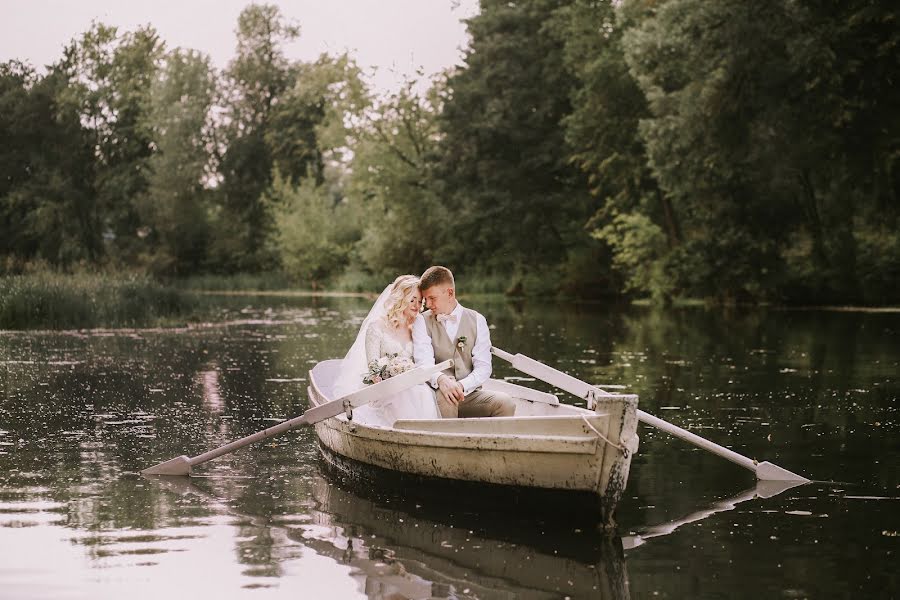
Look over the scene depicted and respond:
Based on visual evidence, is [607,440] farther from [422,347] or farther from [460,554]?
[422,347]

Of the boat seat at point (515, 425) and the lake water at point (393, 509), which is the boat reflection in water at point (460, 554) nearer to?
the lake water at point (393, 509)

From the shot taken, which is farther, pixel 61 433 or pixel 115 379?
pixel 115 379

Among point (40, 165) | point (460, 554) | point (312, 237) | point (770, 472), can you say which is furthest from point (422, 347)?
point (40, 165)

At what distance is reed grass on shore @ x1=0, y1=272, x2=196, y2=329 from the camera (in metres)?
24.7

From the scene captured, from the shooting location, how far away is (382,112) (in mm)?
58531

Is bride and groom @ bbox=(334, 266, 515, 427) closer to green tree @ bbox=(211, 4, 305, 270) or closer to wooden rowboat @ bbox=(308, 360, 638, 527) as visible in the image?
wooden rowboat @ bbox=(308, 360, 638, 527)

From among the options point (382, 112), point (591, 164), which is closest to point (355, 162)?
point (382, 112)

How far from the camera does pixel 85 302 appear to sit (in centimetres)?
2561

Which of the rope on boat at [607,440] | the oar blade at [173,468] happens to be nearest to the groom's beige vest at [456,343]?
the rope on boat at [607,440]

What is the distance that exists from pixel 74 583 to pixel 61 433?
18.5 ft

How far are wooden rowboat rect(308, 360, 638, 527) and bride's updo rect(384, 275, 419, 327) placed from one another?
0.90 meters

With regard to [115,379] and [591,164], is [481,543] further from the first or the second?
[591,164]

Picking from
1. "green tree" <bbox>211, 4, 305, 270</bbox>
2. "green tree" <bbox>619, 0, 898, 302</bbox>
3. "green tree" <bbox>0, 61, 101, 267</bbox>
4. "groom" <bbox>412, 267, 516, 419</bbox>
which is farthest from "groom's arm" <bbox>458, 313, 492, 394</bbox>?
"green tree" <bbox>211, 4, 305, 270</bbox>

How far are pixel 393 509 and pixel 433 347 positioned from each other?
4.31ft
